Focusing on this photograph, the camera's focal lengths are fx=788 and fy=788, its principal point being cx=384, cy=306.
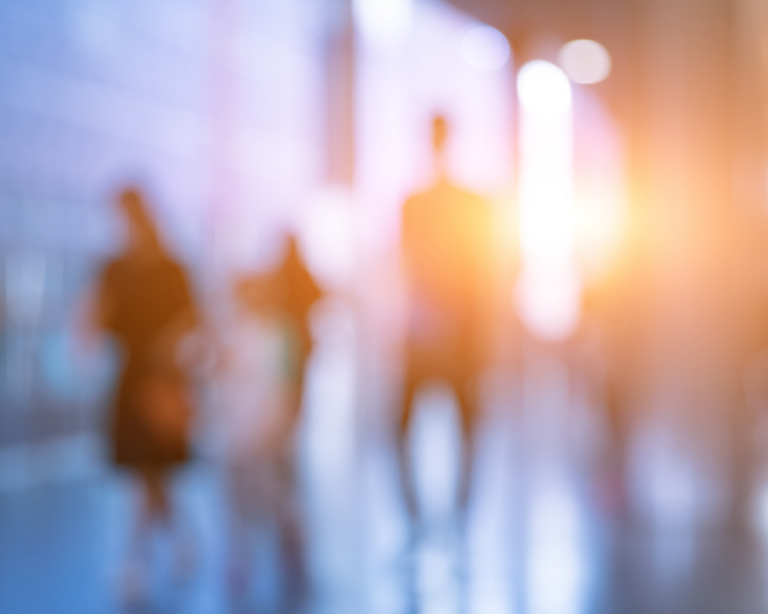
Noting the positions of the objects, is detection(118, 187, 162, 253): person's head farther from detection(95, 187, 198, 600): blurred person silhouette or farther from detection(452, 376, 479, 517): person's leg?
detection(452, 376, 479, 517): person's leg

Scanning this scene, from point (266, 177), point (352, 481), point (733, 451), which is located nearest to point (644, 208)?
point (733, 451)

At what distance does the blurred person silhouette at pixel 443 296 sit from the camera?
3416 millimetres

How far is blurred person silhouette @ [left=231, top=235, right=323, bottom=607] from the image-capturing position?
3.99 metres

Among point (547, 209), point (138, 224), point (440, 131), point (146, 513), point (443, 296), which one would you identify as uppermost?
point (547, 209)

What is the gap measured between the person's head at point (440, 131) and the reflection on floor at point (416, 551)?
112 centimetres

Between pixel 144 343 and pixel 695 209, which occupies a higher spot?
pixel 695 209

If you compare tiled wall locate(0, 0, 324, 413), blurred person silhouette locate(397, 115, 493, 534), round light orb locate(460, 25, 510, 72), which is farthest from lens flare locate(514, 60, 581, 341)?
blurred person silhouette locate(397, 115, 493, 534)

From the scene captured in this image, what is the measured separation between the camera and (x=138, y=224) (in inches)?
127

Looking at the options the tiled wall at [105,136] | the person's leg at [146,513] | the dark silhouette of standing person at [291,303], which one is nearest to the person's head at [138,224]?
the person's leg at [146,513]

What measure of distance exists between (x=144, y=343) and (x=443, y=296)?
4.16ft

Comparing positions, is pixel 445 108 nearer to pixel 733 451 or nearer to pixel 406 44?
pixel 733 451

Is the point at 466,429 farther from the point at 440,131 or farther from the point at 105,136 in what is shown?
the point at 105,136

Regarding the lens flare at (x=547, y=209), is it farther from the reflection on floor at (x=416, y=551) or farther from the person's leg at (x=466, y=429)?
the person's leg at (x=466, y=429)

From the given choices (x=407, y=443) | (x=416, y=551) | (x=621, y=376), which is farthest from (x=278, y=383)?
(x=621, y=376)
